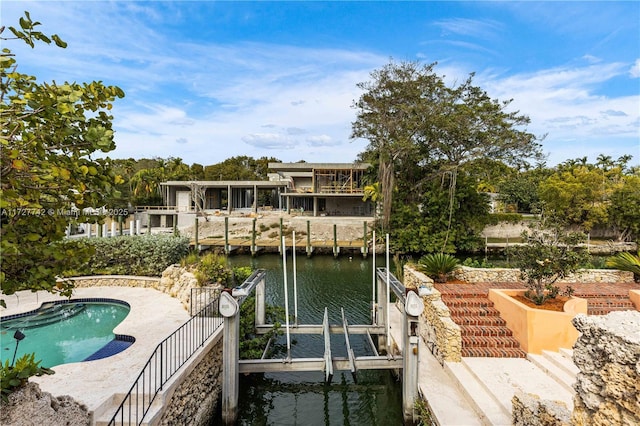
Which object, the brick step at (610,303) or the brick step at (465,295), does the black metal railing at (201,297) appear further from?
the brick step at (610,303)

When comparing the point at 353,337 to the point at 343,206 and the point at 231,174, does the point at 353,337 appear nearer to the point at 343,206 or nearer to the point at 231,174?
the point at 343,206

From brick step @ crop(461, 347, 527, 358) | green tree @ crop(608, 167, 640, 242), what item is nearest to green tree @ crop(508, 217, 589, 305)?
brick step @ crop(461, 347, 527, 358)

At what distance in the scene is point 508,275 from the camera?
1048 centimetres

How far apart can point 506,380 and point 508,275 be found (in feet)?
17.4

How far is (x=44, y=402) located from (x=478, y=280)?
10841mm

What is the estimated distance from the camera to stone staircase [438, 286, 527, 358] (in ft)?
23.4

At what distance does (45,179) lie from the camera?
98.7 inches

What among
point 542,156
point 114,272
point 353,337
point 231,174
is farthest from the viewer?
point 231,174

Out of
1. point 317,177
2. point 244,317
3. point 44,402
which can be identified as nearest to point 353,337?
point 244,317

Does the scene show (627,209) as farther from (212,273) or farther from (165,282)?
(165,282)

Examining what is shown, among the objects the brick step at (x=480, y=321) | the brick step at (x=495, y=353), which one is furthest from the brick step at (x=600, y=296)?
the brick step at (x=495, y=353)

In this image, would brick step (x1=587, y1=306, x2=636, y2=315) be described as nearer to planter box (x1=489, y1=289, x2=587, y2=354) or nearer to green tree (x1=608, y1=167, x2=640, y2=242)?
planter box (x1=489, y1=289, x2=587, y2=354)

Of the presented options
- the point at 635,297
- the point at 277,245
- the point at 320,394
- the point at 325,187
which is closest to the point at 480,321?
the point at 320,394

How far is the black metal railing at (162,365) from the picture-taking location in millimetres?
4429
